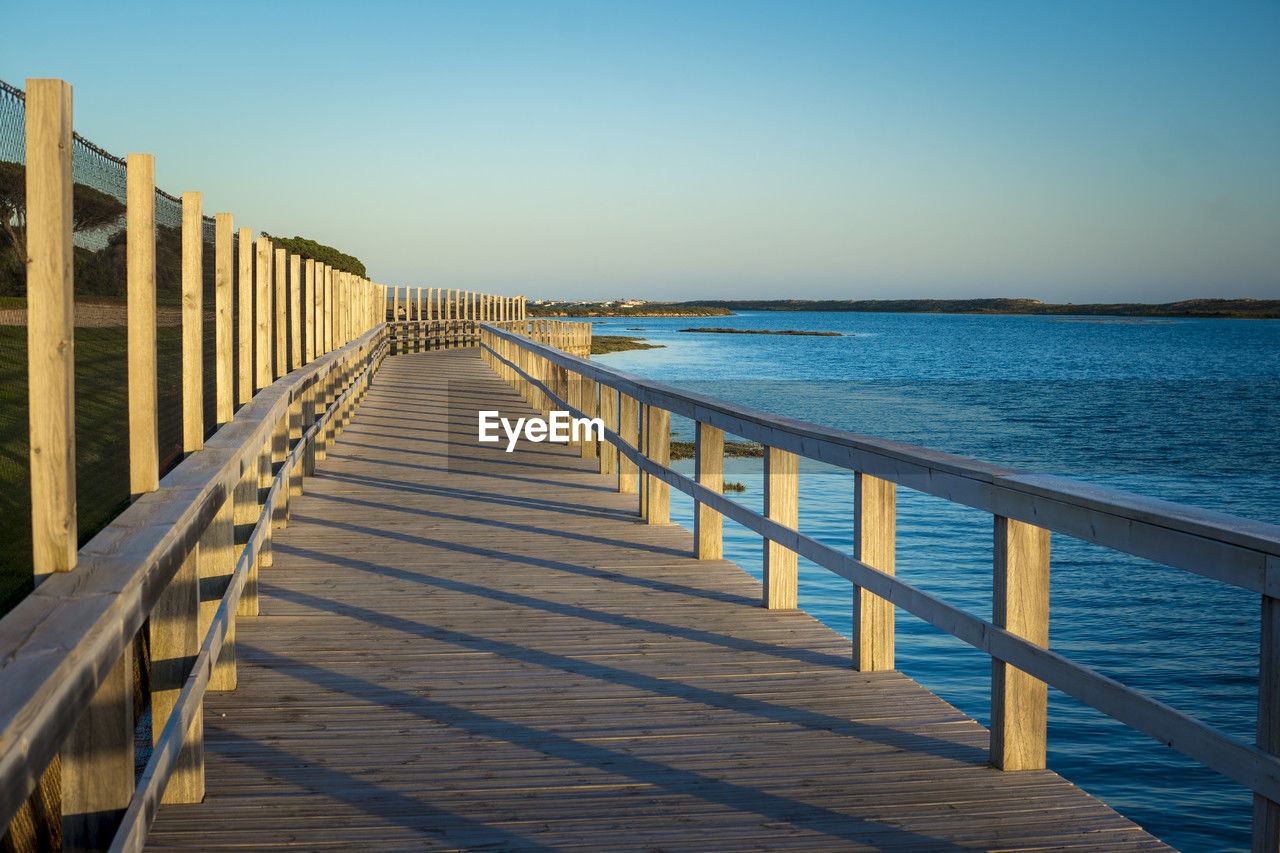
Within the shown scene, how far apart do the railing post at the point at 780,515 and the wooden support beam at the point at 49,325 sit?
359cm

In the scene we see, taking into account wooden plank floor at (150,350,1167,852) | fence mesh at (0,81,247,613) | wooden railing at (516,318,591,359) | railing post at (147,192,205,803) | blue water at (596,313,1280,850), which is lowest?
blue water at (596,313,1280,850)

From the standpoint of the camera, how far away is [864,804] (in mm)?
3533

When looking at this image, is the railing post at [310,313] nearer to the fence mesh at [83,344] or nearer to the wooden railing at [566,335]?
the fence mesh at [83,344]

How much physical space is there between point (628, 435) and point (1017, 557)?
19.2 feet

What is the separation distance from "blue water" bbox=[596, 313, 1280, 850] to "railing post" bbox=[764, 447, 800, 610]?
10.4 ft

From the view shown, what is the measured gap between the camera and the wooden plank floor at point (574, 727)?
11.0 feet

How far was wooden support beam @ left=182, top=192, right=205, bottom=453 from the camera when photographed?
4.62 meters

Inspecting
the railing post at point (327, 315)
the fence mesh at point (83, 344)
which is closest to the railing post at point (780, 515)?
the fence mesh at point (83, 344)

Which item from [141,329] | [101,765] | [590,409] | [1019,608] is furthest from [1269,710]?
[590,409]

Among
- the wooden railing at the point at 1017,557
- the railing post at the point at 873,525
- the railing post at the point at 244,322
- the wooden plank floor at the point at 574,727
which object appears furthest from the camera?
the railing post at the point at 244,322

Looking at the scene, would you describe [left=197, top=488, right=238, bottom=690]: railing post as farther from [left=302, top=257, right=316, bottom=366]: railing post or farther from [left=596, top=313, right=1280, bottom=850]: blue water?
[left=302, top=257, right=316, bottom=366]: railing post

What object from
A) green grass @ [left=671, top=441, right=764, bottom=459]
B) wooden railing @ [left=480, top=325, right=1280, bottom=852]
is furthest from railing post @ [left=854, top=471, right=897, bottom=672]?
green grass @ [left=671, top=441, right=764, bottom=459]

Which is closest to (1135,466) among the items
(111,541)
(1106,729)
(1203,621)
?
(1203,621)

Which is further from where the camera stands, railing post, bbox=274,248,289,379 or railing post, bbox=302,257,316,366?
railing post, bbox=302,257,316,366
